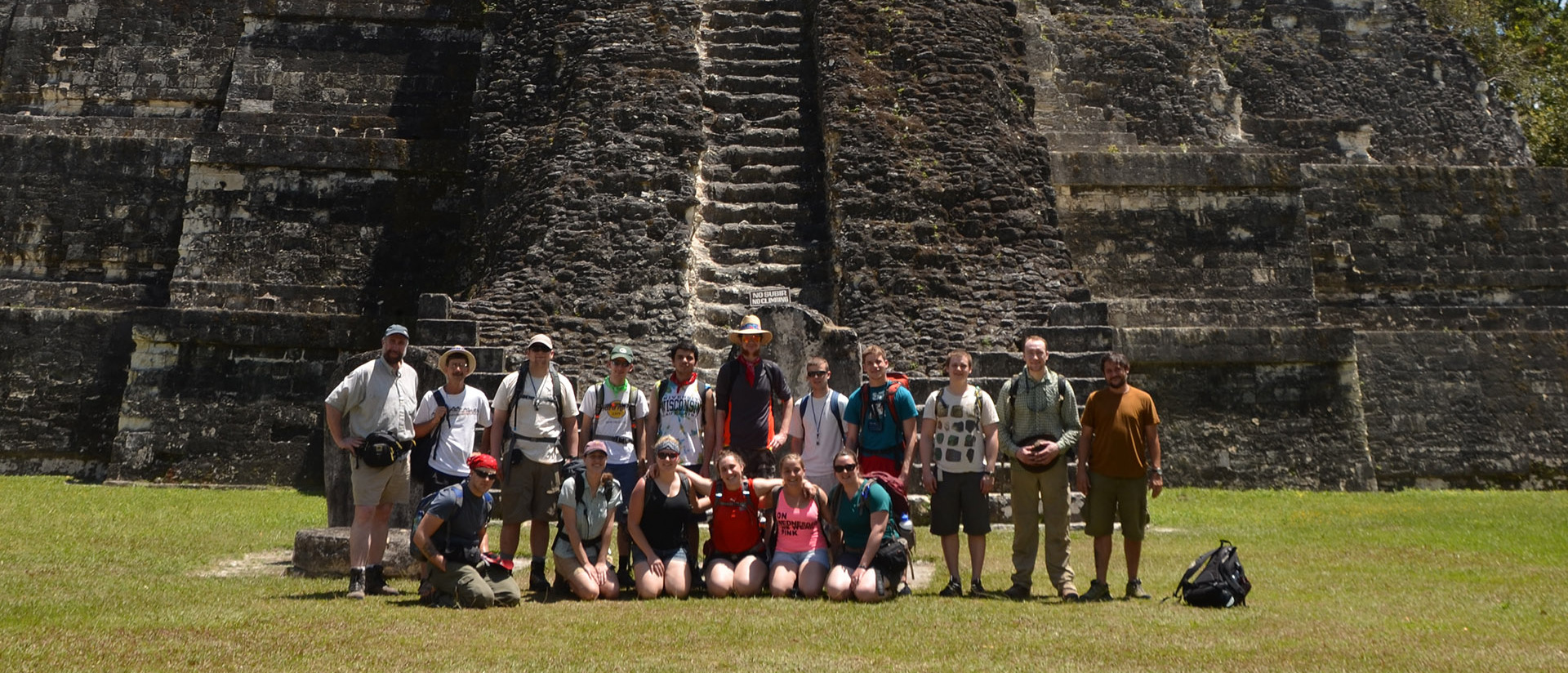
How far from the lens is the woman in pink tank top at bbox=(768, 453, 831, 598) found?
24.8ft

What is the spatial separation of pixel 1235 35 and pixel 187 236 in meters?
15.5

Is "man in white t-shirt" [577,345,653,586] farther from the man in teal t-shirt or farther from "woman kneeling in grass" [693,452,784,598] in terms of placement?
the man in teal t-shirt

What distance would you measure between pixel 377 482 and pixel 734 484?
212cm

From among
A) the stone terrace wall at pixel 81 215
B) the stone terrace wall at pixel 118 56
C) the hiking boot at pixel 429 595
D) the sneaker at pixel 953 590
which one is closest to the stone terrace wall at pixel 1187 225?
the sneaker at pixel 953 590

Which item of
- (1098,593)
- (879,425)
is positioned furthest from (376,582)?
(1098,593)

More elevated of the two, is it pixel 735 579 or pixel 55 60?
pixel 55 60

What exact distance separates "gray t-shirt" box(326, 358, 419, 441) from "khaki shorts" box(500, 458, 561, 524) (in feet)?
2.47

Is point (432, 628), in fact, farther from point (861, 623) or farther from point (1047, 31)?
point (1047, 31)

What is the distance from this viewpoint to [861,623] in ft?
21.6

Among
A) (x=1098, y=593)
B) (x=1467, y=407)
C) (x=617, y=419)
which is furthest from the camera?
(x=1467, y=407)

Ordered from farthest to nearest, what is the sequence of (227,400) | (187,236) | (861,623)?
1. (187,236)
2. (227,400)
3. (861,623)

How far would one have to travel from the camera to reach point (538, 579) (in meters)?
7.66

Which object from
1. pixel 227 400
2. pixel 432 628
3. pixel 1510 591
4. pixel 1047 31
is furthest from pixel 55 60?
pixel 1510 591

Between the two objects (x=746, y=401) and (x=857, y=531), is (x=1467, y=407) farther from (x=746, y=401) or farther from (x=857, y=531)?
(x=857, y=531)
